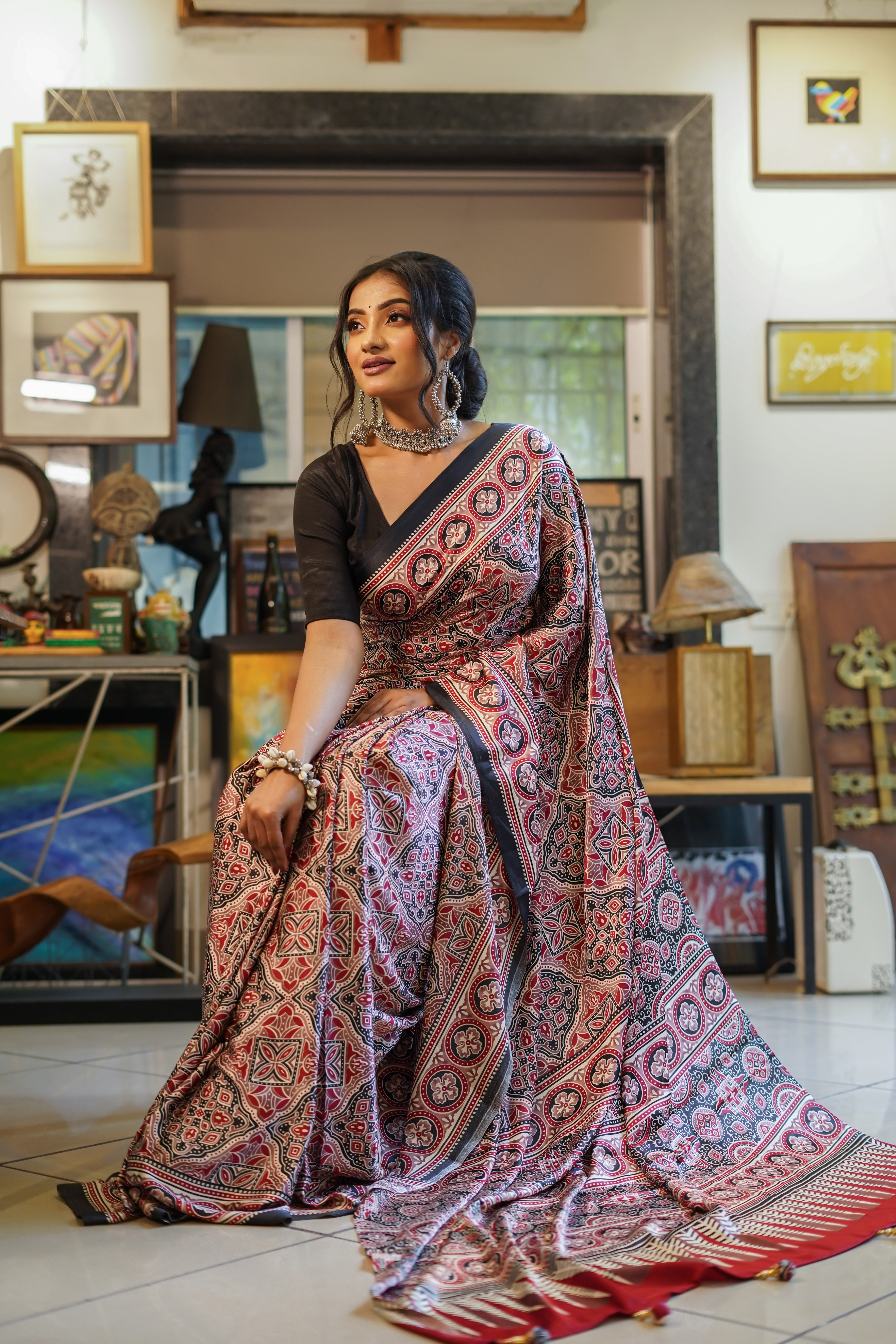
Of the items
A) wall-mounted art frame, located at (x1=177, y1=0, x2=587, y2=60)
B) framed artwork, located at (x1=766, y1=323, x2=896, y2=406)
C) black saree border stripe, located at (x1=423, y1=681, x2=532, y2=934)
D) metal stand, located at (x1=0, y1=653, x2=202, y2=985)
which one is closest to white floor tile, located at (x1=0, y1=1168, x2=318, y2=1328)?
black saree border stripe, located at (x1=423, y1=681, x2=532, y2=934)

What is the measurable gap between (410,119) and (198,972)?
112 inches

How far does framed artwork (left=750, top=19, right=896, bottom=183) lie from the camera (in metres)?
4.41

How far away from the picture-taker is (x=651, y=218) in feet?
14.8

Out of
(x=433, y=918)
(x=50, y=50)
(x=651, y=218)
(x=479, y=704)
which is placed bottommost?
(x=433, y=918)

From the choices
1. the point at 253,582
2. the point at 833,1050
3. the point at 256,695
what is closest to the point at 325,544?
the point at 833,1050

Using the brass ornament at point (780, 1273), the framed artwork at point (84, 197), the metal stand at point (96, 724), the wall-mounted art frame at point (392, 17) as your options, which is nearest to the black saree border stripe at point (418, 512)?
the brass ornament at point (780, 1273)

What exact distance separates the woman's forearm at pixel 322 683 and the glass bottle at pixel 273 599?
2051 millimetres

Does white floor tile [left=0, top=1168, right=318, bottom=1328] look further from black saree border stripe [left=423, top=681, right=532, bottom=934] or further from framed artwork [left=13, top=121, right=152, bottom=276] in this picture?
framed artwork [left=13, top=121, right=152, bottom=276]

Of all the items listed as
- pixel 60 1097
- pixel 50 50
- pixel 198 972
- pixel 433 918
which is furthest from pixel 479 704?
pixel 50 50

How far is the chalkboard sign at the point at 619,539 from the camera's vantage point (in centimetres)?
444

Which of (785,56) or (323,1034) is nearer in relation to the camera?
(323,1034)

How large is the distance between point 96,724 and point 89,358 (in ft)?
3.93

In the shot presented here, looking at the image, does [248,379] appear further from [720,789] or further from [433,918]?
[433,918]

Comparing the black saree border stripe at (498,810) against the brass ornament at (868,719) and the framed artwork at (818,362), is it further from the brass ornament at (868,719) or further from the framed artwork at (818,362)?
the framed artwork at (818,362)
